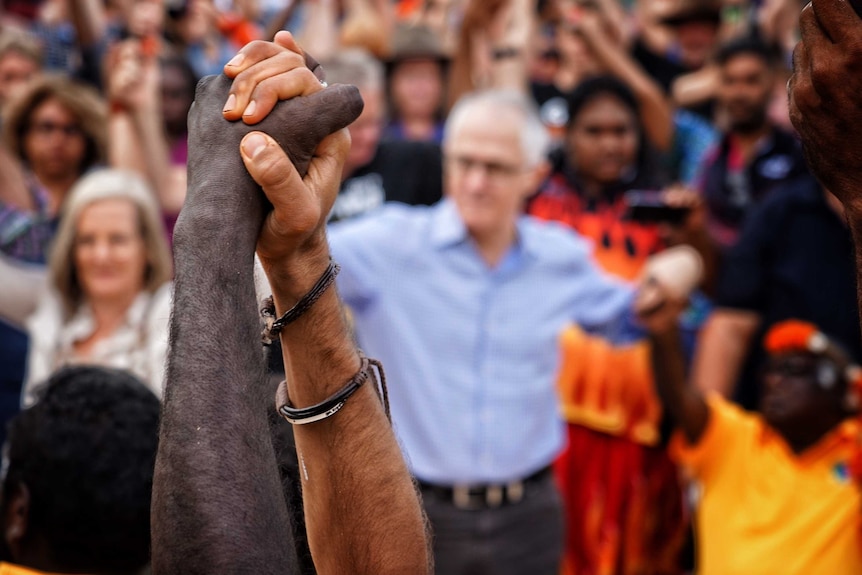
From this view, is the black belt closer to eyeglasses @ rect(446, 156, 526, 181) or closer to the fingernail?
eyeglasses @ rect(446, 156, 526, 181)

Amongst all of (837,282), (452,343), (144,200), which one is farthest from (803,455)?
(144,200)

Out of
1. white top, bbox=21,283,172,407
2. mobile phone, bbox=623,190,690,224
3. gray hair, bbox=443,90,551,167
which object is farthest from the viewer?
mobile phone, bbox=623,190,690,224

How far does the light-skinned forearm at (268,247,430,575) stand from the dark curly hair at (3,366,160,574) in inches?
14.5

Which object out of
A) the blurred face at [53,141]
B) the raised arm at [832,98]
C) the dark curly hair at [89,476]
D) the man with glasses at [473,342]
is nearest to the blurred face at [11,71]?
the blurred face at [53,141]

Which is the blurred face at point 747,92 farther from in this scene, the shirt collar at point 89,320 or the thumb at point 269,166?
the thumb at point 269,166

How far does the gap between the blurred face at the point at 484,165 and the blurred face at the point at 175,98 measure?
1986 mm

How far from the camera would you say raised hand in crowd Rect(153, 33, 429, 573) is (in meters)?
1.38

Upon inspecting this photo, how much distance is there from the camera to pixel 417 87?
616 cm

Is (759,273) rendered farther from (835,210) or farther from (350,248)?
(350,248)

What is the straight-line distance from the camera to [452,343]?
4.25 meters

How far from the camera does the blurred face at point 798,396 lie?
4281 mm

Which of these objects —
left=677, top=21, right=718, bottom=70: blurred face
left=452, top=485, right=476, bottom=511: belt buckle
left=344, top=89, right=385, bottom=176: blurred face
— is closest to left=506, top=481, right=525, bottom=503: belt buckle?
left=452, top=485, right=476, bottom=511: belt buckle

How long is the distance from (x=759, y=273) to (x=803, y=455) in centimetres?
90

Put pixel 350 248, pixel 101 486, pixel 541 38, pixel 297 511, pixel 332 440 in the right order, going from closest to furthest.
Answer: pixel 332 440 → pixel 297 511 → pixel 101 486 → pixel 350 248 → pixel 541 38
